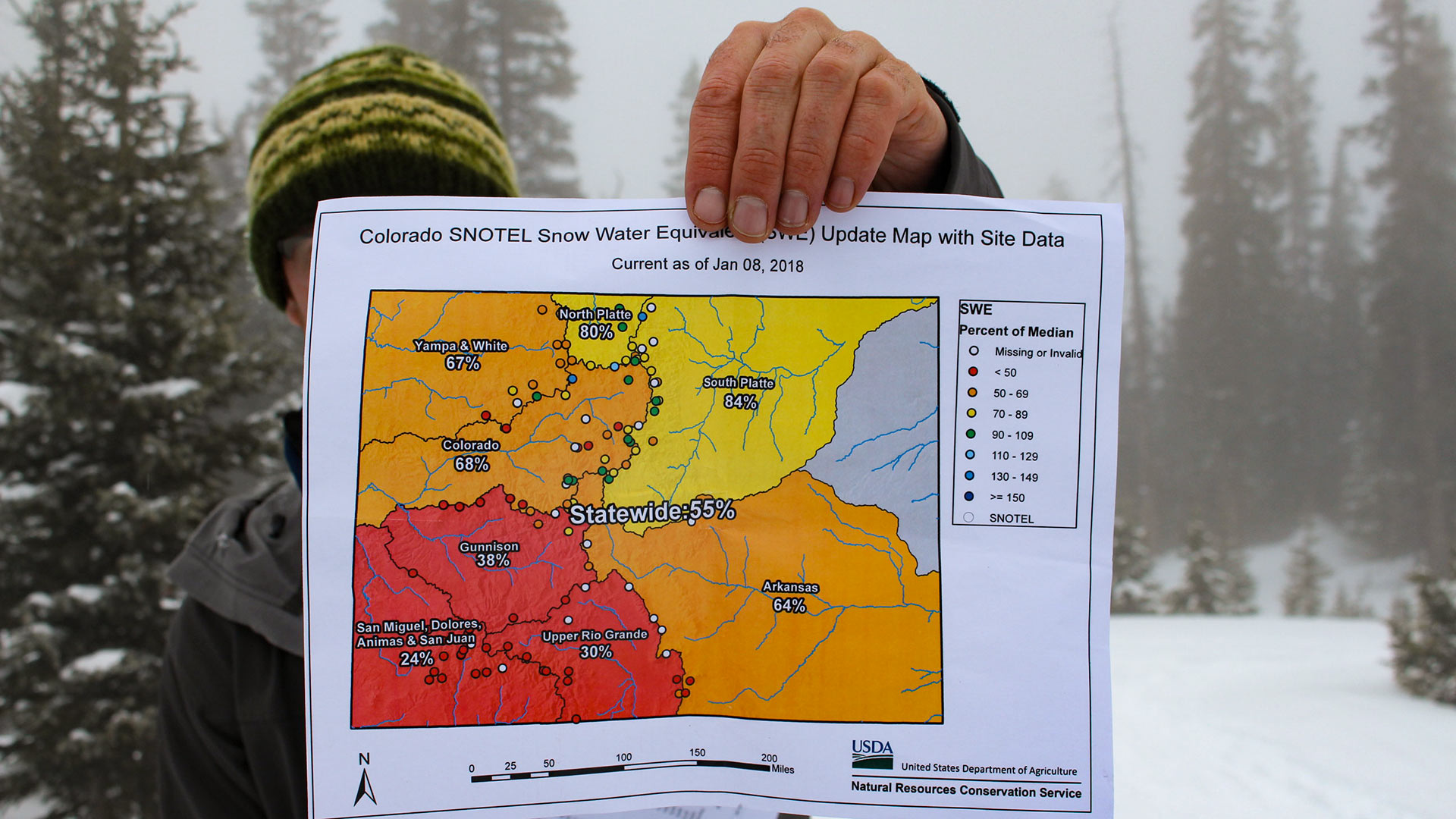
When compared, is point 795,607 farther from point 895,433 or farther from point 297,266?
point 297,266

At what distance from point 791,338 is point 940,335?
20 cm

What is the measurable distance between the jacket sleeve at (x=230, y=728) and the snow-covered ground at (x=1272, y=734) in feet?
8.80

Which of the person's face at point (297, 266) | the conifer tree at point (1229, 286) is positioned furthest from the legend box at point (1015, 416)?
the conifer tree at point (1229, 286)

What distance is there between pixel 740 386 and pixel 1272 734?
682cm

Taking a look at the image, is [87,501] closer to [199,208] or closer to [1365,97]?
[199,208]

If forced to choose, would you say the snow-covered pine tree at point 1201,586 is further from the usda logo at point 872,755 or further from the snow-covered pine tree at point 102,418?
the usda logo at point 872,755

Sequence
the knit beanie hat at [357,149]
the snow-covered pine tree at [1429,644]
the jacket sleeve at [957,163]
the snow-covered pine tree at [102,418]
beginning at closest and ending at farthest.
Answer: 1. the jacket sleeve at [957,163]
2. the knit beanie hat at [357,149]
3. the snow-covered pine tree at [102,418]
4. the snow-covered pine tree at [1429,644]

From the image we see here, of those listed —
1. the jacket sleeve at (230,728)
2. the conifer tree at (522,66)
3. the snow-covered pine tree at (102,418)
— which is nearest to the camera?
the jacket sleeve at (230,728)

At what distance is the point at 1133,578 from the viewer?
1606 centimetres

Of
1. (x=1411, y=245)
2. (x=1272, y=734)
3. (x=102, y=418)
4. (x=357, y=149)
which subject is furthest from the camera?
(x=1411, y=245)

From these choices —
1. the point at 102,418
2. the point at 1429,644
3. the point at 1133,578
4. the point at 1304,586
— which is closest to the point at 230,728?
the point at 102,418

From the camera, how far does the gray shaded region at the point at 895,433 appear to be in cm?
98

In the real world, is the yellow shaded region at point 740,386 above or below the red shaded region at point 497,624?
above

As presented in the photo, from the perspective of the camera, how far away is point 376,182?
140cm
